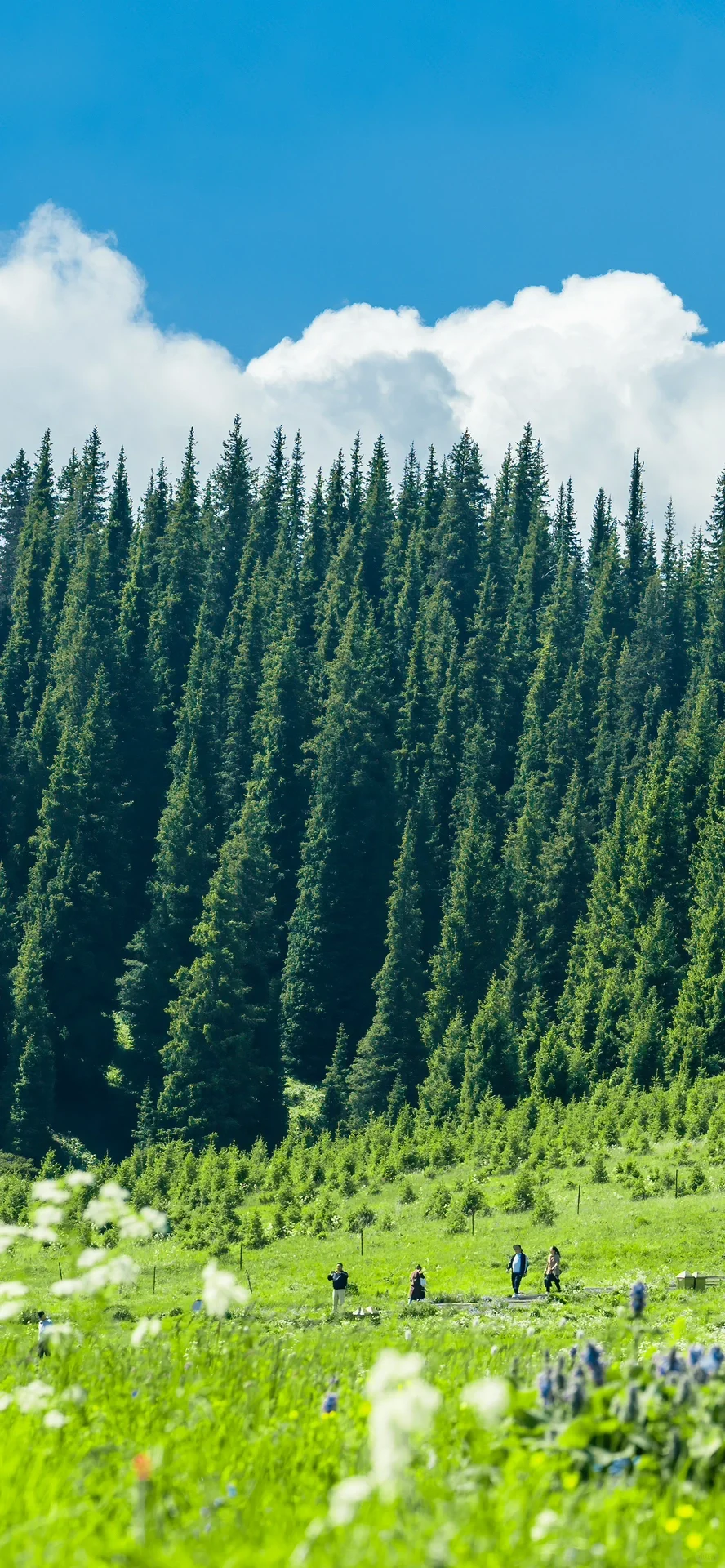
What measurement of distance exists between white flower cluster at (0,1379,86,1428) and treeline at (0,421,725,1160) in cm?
5432

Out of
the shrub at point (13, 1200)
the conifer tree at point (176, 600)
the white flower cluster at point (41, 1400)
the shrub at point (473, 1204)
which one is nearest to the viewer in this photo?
the white flower cluster at point (41, 1400)

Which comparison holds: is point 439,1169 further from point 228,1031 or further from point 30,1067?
point 30,1067

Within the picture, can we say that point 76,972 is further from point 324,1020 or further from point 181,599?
point 181,599

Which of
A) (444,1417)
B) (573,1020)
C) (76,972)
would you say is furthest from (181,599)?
(444,1417)

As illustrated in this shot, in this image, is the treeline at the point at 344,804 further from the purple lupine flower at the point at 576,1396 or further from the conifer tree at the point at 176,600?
the purple lupine flower at the point at 576,1396

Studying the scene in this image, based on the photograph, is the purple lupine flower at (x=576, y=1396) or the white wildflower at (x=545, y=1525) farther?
the purple lupine flower at (x=576, y=1396)

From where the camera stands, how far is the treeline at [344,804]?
73.4 meters

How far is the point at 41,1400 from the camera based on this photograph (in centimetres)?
796

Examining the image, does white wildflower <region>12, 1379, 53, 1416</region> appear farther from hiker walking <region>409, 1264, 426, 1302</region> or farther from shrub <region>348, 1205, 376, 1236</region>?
shrub <region>348, 1205, 376, 1236</region>

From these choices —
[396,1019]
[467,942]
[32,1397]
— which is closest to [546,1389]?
[32,1397]

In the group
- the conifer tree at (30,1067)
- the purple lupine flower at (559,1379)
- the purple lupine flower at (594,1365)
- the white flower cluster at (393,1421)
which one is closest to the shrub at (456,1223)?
the purple lupine flower at (559,1379)

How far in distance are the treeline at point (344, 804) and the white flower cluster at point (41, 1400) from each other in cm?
5432

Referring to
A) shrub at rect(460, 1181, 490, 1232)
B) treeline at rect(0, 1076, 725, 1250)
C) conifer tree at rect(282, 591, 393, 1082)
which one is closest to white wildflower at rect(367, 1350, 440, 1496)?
treeline at rect(0, 1076, 725, 1250)

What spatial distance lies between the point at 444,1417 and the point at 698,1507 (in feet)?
6.42
